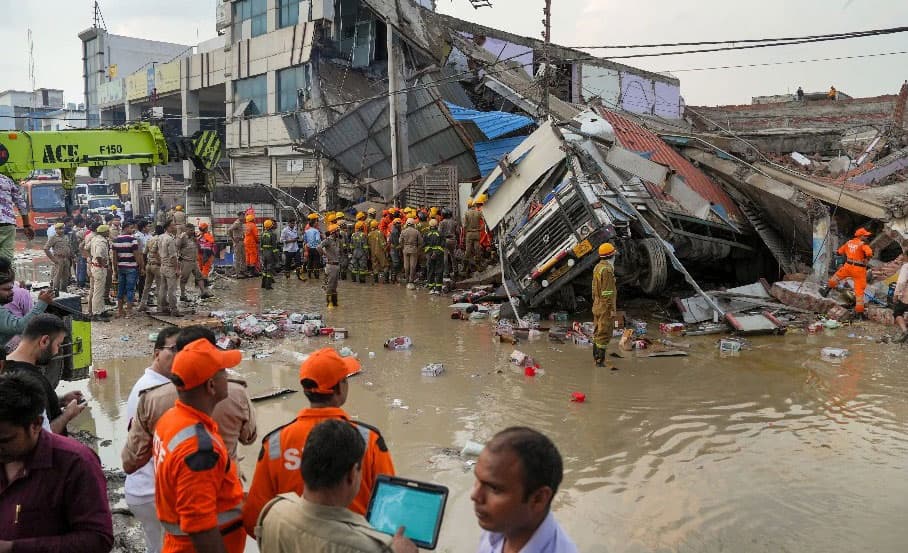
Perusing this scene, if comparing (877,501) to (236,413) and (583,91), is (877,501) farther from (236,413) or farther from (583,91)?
(583,91)

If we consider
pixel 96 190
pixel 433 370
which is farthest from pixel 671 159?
pixel 96 190

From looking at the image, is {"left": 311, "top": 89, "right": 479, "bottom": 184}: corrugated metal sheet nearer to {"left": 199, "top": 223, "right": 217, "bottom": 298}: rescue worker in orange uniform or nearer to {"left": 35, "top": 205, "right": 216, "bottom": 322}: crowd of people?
{"left": 199, "top": 223, "right": 217, "bottom": 298}: rescue worker in orange uniform

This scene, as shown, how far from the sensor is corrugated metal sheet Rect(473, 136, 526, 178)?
814 inches

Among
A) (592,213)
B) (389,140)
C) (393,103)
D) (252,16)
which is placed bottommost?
(592,213)

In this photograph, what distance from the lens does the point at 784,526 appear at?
444 centimetres

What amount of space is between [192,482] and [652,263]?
906 centimetres

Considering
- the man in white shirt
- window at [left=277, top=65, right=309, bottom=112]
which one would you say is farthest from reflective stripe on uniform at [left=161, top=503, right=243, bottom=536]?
window at [left=277, top=65, right=309, bottom=112]

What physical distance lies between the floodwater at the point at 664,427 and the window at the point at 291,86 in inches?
663

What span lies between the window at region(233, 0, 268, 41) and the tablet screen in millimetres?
27153

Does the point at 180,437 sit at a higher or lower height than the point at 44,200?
lower

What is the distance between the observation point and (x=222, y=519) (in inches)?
101

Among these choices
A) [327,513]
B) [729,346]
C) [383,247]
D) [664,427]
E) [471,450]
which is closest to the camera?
[327,513]

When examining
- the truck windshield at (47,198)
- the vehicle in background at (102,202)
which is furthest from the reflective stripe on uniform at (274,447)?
the vehicle in background at (102,202)

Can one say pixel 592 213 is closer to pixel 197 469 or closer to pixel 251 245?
pixel 197 469
